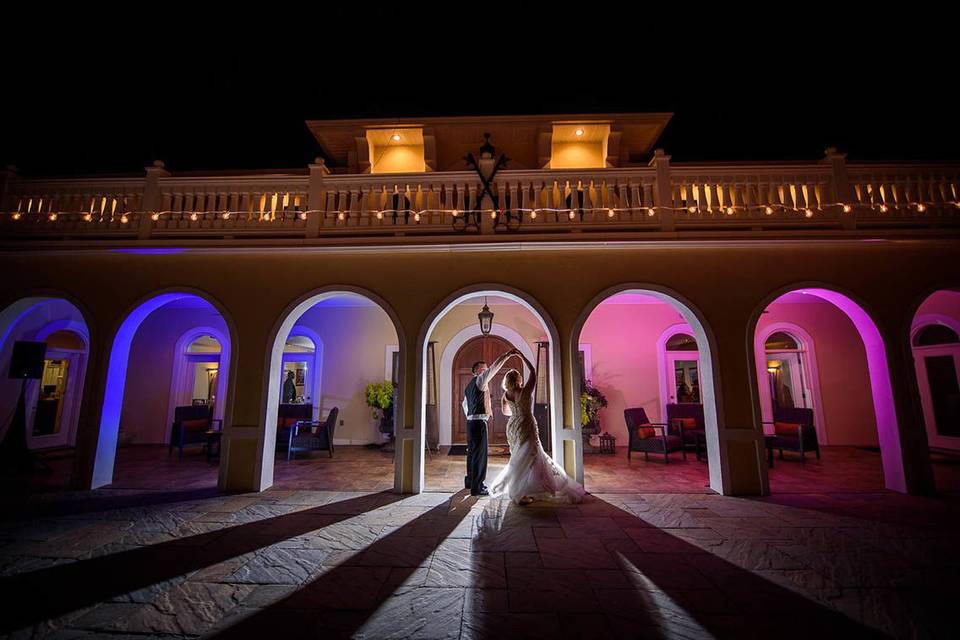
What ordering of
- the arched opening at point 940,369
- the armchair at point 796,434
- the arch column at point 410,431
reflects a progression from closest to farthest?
the arch column at point 410,431, the armchair at point 796,434, the arched opening at point 940,369

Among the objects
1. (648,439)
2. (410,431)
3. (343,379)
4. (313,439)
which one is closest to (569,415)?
(410,431)

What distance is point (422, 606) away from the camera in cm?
262

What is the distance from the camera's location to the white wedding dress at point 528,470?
16.5ft

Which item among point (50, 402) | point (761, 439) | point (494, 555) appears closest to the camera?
point (494, 555)

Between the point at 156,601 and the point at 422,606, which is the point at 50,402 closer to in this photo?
the point at 156,601

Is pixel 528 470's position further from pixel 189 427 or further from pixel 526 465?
pixel 189 427

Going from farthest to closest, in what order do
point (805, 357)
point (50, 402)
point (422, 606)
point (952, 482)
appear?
point (805, 357) → point (50, 402) → point (952, 482) → point (422, 606)

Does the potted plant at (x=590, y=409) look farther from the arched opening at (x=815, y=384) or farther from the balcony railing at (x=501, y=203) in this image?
the balcony railing at (x=501, y=203)

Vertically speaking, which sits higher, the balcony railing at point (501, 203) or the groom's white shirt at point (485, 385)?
the balcony railing at point (501, 203)

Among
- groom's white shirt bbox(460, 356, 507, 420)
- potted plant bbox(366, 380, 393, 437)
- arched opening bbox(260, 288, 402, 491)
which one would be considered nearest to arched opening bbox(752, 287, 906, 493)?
groom's white shirt bbox(460, 356, 507, 420)

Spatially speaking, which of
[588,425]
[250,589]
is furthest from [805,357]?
[250,589]

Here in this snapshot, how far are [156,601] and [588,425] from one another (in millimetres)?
8253

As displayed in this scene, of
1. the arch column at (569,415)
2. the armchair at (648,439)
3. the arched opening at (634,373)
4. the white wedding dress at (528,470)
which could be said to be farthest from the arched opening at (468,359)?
the white wedding dress at (528,470)

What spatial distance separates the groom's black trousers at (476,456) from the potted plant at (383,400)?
4.21m
